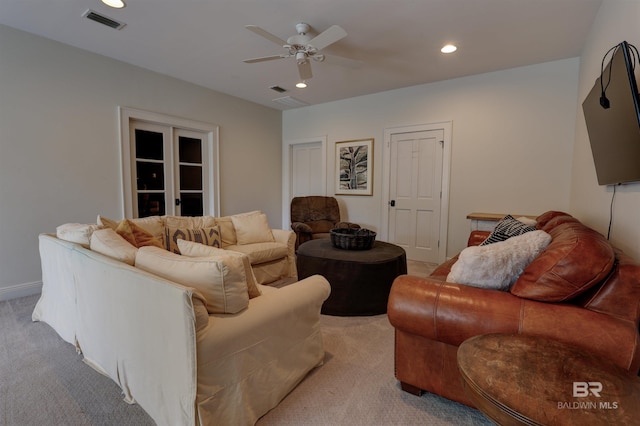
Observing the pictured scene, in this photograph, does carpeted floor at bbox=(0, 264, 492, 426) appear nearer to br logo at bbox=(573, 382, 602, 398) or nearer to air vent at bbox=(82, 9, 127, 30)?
br logo at bbox=(573, 382, 602, 398)

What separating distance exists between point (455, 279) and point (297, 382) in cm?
105

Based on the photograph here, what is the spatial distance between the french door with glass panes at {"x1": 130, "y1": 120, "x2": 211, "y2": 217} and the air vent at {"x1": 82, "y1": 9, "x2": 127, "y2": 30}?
4.11 ft

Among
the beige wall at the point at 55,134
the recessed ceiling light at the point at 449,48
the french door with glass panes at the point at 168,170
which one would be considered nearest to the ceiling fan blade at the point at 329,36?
the recessed ceiling light at the point at 449,48

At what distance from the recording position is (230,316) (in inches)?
51.7

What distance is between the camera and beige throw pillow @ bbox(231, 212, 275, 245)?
11.2 feet

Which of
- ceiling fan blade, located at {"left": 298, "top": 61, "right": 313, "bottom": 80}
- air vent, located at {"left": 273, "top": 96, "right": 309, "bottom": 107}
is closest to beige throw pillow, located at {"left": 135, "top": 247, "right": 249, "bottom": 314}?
ceiling fan blade, located at {"left": 298, "top": 61, "right": 313, "bottom": 80}

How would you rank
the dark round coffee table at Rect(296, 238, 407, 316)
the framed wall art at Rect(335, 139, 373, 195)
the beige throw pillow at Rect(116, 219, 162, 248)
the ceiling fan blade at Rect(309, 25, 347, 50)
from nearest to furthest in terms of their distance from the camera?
the beige throw pillow at Rect(116, 219, 162, 248), the ceiling fan blade at Rect(309, 25, 347, 50), the dark round coffee table at Rect(296, 238, 407, 316), the framed wall art at Rect(335, 139, 373, 195)

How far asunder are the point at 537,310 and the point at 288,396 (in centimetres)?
129

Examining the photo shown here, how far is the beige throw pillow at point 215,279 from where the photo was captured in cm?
128

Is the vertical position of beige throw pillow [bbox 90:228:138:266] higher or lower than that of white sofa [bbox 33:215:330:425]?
higher

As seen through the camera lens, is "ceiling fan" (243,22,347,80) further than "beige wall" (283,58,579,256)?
No

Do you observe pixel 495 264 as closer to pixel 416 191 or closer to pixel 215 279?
pixel 215 279

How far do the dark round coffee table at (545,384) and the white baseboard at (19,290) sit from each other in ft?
13.2

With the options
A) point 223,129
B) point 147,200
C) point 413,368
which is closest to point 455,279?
point 413,368
